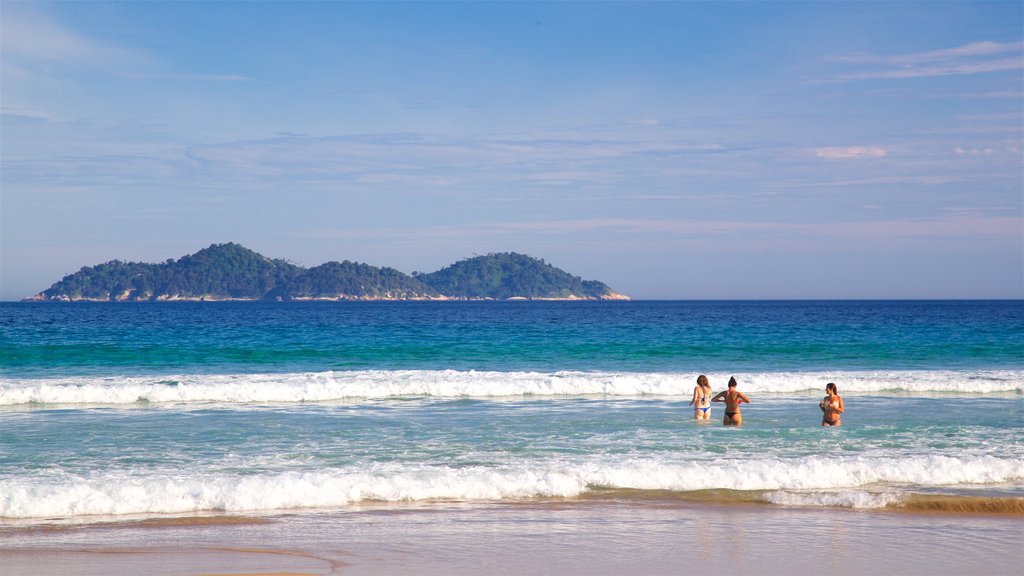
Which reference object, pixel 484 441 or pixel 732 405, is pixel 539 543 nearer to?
pixel 484 441

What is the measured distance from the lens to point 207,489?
35.6 feet

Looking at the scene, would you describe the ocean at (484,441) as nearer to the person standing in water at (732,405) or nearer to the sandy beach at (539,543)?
the sandy beach at (539,543)

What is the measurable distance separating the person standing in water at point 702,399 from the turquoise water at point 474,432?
1.49 feet

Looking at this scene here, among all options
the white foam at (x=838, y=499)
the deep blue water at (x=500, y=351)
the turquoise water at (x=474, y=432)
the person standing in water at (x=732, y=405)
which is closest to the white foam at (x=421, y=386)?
A: the turquoise water at (x=474, y=432)

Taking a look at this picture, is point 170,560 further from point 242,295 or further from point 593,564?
point 242,295

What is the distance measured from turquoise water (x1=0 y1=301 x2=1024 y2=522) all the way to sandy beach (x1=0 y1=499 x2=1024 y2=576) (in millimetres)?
875

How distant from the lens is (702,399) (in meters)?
17.6

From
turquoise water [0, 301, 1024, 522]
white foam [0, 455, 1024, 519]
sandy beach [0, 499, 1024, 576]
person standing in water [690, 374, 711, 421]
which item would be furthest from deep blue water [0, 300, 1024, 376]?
sandy beach [0, 499, 1024, 576]

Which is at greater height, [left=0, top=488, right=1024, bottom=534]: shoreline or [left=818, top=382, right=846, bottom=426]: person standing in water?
[left=818, top=382, right=846, bottom=426]: person standing in water

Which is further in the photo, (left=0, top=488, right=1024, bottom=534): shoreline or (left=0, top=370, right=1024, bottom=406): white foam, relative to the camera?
(left=0, top=370, right=1024, bottom=406): white foam

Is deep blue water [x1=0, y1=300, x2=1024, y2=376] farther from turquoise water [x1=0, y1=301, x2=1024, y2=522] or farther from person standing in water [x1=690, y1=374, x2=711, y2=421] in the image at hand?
person standing in water [x1=690, y1=374, x2=711, y2=421]

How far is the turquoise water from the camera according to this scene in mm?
11242

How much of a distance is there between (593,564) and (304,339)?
40.8m

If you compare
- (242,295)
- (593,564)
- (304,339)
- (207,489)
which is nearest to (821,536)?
(593,564)
